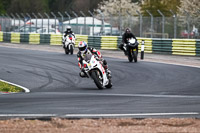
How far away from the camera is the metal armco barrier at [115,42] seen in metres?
29.3

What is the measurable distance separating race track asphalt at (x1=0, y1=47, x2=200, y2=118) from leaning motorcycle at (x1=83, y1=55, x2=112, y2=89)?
0.26 m

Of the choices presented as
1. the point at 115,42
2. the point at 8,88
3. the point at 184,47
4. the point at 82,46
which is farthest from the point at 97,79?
Answer: the point at 115,42

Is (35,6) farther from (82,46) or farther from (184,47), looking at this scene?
(82,46)

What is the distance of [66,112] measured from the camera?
10266mm

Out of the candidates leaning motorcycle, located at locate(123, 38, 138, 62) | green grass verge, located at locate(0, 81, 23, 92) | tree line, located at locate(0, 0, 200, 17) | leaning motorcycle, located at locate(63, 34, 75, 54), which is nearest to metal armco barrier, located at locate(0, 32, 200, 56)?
leaning motorcycle, located at locate(123, 38, 138, 62)

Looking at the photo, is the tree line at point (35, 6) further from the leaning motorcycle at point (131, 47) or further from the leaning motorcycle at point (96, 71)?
the leaning motorcycle at point (96, 71)

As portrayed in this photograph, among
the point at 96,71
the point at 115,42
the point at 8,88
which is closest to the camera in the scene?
the point at 96,71

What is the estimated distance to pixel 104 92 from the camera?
14320mm

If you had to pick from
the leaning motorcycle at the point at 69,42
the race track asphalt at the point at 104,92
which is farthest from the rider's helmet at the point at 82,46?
the leaning motorcycle at the point at 69,42

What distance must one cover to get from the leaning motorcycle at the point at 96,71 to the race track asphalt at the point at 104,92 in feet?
0.86

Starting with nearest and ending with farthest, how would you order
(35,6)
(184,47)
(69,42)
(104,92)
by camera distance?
(104,92)
(69,42)
(184,47)
(35,6)

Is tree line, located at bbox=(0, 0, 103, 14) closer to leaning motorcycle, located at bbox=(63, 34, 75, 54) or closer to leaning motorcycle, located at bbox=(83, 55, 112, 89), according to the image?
leaning motorcycle, located at bbox=(63, 34, 75, 54)

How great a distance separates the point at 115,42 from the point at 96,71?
66.4 ft

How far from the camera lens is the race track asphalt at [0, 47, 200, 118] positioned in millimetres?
10406
